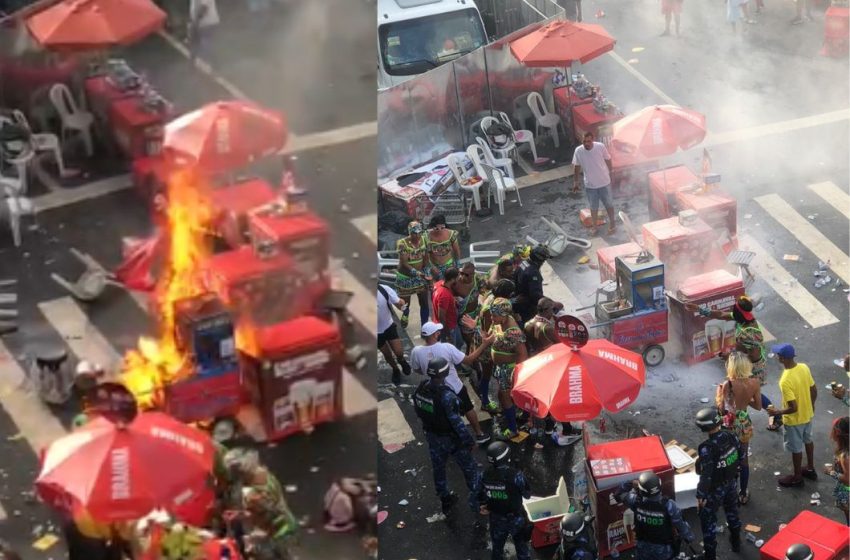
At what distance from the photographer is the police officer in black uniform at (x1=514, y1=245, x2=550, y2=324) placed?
9.77m

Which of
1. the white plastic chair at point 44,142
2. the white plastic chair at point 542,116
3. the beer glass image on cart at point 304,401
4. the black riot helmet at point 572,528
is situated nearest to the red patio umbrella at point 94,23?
the white plastic chair at point 44,142

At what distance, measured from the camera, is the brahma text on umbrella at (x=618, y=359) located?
7.78 metres

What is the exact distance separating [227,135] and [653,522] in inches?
207

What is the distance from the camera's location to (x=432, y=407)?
25.7 ft

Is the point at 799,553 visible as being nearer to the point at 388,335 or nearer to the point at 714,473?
the point at 714,473

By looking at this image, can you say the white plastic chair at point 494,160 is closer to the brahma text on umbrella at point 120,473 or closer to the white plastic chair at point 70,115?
the brahma text on umbrella at point 120,473

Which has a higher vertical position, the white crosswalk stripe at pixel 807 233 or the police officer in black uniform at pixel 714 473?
the police officer in black uniform at pixel 714 473

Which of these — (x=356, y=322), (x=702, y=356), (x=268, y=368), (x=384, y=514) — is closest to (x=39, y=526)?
(x=268, y=368)

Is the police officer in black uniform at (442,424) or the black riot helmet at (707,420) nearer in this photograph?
the black riot helmet at (707,420)

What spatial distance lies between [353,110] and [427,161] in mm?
11198

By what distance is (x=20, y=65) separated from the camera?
2438 millimetres

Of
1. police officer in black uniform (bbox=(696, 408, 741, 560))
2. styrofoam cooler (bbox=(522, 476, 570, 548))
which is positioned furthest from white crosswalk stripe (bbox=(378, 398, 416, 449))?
police officer in black uniform (bbox=(696, 408, 741, 560))

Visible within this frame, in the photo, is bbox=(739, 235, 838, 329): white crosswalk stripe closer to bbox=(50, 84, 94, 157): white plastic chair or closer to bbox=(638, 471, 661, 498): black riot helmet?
bbox=(638, 471, 661, 498): black riot helmet

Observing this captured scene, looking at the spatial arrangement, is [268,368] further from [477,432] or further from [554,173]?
[554,173]
